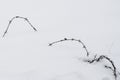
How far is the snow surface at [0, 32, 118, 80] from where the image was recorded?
2.01 metres

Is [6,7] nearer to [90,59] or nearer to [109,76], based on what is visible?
[90,59]

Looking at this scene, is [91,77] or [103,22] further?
[103,22]

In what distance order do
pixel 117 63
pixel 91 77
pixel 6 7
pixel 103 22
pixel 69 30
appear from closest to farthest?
pixel 91 77, pixel 117 63, pixel 69 30, pixel 103 22, pixel 6 7

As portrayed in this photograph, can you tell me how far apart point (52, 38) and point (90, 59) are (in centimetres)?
58

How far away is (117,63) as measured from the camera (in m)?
2.19

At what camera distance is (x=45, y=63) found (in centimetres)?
214

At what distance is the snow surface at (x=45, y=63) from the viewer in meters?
2.01

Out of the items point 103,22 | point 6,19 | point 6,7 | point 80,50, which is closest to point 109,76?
point 80,50

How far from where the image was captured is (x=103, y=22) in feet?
10.1

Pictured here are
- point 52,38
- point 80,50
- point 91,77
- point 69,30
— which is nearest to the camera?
point 91,77

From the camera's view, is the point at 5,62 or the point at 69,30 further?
the point at 69,30

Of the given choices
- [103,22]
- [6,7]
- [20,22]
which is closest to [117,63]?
[103,22]

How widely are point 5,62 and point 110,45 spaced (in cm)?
111

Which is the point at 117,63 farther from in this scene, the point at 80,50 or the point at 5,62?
the point at 5,62
